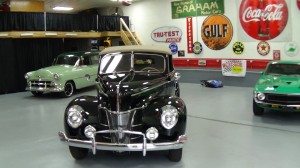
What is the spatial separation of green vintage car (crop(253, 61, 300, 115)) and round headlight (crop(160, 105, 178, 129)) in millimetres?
2876

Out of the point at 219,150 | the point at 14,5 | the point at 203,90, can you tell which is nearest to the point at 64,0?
the point at 14,5

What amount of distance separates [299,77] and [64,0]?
1133cm

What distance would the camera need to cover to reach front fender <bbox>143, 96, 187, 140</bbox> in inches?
151

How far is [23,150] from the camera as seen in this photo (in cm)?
484

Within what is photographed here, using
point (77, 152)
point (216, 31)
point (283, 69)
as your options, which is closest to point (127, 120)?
point (77, 152)

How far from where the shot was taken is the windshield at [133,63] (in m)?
5.06

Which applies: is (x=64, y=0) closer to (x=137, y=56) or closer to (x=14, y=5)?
(x=14, y=5)

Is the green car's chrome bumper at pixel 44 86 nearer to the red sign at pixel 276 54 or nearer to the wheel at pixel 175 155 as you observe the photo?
the wheel at pixel 175 155

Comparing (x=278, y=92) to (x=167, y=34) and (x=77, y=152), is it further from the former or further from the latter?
(x=167, y=34)

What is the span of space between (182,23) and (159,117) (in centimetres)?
939

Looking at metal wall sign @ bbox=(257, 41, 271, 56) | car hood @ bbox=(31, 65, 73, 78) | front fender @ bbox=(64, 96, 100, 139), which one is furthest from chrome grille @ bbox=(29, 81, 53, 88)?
metal wall sign @ bbox=(257, 41, 271, 56)

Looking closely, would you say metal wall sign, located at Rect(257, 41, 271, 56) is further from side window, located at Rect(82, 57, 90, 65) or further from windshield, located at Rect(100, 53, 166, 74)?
windshield, located at Rect(100, 53, 166, 74)

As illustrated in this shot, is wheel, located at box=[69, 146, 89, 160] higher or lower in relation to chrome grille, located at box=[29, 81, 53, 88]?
lower

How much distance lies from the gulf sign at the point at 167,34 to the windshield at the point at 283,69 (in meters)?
6.25
